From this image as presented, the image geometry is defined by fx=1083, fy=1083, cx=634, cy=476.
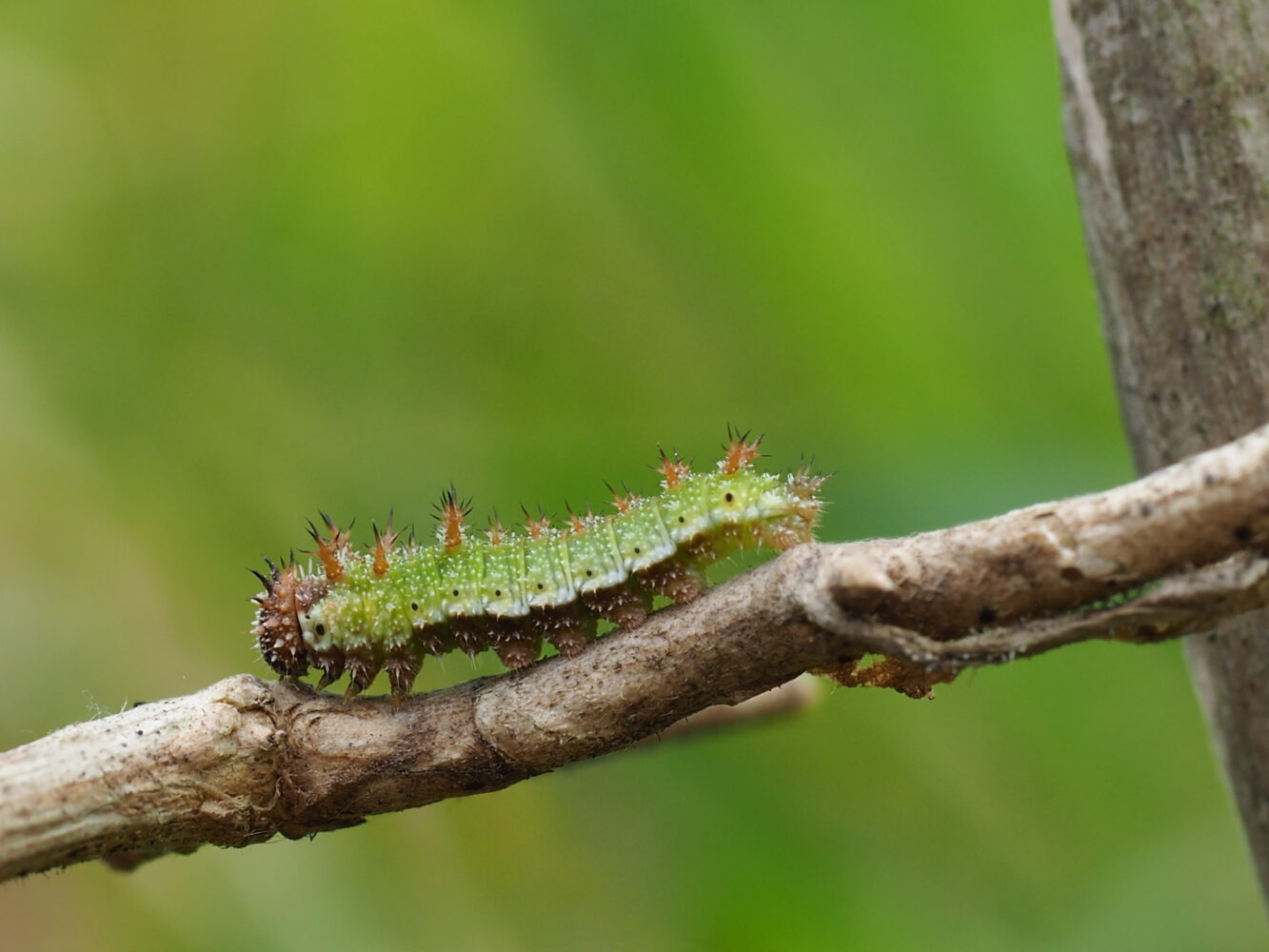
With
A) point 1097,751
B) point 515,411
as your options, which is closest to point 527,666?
point 515,411

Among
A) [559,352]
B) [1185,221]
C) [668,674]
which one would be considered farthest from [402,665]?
[559,352]

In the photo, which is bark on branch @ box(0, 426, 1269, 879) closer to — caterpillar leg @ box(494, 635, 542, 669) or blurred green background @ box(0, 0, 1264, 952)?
caterpillar leg @ box(494, 635, 542, 669)

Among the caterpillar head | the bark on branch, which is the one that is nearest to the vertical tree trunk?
the bark on branch

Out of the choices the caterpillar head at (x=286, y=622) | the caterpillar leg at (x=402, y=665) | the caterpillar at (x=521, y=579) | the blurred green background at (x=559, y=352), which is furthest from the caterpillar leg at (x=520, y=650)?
the blurred green background at (x=559, y=352)

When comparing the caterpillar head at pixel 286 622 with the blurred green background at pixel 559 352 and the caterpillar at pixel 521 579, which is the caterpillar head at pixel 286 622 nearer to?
the caterpillar at pixel 521 579

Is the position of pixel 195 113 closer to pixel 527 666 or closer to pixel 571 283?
pixel 571 283
